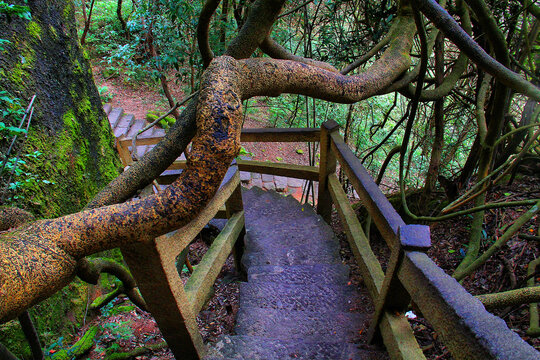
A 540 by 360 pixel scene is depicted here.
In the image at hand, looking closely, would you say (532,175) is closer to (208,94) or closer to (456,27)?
(456,27)

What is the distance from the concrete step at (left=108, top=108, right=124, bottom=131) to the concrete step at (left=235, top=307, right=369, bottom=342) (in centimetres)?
779

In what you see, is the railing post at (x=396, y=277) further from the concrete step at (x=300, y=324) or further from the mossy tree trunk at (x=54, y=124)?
the mossy tree trunk at (x=54, y=124)

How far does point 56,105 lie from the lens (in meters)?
3.20

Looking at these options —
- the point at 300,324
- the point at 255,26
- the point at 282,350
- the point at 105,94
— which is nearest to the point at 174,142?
the point at 255,26

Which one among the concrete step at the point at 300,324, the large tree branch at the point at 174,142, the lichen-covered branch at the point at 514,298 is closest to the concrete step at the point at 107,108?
the concrete step at the point at 300,324

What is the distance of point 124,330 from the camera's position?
2553 mm

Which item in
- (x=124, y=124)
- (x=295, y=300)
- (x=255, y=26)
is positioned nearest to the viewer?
(x=255, y=26)

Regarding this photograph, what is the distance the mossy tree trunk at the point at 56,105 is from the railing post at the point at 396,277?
2.80 m

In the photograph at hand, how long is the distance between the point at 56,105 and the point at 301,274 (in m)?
3.09

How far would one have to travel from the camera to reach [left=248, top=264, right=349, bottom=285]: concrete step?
259cm

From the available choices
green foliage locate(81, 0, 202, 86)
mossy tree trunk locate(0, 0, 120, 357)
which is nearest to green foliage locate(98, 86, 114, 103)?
green foliage locate(81, 0, 202, 86)

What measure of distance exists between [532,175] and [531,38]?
141 centimetres

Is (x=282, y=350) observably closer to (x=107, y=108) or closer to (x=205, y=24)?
(x=205, y=24)

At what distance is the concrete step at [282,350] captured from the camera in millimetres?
1758
